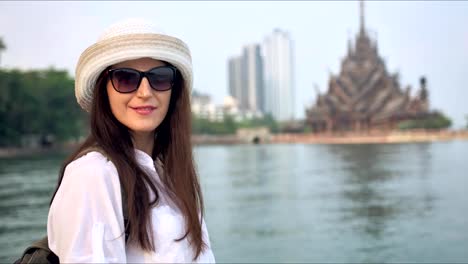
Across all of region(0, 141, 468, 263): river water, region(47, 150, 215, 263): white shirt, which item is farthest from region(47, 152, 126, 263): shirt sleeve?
region(0, 141, 468, 263): river water

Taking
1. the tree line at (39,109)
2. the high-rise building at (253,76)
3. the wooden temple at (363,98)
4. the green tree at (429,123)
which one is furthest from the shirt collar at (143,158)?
the high-rise building at (253,76)

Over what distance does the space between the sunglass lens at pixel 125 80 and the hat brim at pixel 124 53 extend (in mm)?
23

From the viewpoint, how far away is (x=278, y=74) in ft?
345

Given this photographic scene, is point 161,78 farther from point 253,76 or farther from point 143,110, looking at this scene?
point 253,76

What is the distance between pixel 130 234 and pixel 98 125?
7.9 inches

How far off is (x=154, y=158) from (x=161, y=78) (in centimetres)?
16

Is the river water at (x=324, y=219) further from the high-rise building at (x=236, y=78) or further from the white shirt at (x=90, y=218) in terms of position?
the high-rise building at (x=236, y=78)

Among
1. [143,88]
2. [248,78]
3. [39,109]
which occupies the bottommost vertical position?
[143,88]

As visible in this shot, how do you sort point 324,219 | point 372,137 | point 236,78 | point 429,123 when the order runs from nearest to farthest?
point 324,219 → point 429,123 → point 372,137 → point 236,78

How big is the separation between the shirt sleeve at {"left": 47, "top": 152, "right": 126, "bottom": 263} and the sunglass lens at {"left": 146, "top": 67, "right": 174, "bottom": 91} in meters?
0.19

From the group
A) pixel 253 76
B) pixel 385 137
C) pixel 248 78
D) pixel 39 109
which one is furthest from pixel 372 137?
pixel 248 78

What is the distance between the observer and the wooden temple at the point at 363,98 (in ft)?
131

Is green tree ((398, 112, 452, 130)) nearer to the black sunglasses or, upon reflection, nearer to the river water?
the river water

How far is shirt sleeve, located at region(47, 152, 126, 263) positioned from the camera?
761 millimetres
